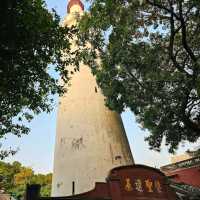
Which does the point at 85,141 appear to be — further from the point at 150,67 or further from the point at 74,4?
the point at 74,4

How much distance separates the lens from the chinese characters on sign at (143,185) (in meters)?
9.41

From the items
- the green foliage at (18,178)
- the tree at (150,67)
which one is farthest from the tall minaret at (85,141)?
the green foliage at (18,178)

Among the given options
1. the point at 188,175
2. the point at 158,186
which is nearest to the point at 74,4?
the point at 188,175

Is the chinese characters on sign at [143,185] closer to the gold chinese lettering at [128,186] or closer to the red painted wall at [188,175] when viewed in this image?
the gold chinese lettering at [128,186]

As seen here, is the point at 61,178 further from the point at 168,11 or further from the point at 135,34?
the point at 168,11

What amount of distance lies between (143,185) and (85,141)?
458 cm

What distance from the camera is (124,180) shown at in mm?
9438

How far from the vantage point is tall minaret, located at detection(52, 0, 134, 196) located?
13211mm

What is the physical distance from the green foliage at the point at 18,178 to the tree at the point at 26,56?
80.3 feet

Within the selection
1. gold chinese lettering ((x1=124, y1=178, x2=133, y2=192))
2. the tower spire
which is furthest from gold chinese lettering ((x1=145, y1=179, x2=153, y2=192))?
the tower spire

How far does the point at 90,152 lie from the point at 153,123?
2.89 metres

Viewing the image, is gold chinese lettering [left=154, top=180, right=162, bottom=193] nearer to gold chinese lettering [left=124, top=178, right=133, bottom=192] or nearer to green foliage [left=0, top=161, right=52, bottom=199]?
gold chinese lettering [left=124, top=178, right=133, bottom=192]

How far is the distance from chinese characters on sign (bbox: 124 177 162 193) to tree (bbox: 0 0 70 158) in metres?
2.89

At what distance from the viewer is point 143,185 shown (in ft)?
31.7
